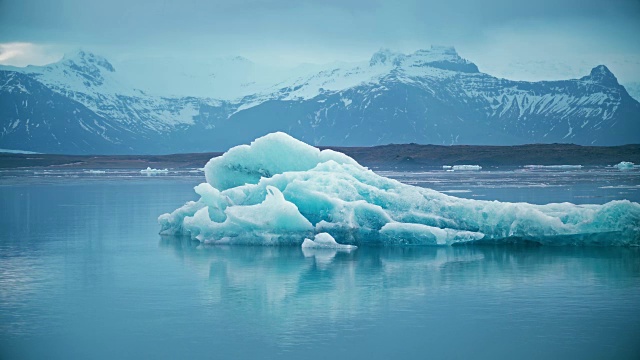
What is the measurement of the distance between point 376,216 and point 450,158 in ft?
219

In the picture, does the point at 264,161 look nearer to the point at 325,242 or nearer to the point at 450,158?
the point at 325,242

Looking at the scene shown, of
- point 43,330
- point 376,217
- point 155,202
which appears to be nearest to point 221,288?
point 43,330

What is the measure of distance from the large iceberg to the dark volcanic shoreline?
57884 mm

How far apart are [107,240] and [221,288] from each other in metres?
6.78

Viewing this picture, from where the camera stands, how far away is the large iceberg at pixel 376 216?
16953 millimetres

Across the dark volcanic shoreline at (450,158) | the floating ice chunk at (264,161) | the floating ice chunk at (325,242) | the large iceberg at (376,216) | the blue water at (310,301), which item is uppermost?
the dark volcanic shoreline at (450,158)

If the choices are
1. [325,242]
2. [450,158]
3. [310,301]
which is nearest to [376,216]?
[325,242]

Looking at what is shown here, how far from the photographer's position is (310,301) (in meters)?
12.2

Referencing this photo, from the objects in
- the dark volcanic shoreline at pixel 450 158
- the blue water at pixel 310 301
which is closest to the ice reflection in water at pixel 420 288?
the blue water at pixel 310 301

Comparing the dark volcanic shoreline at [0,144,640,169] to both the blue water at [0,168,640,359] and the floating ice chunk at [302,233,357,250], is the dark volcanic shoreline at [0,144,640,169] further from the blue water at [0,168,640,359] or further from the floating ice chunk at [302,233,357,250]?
the blue water at [0,168,640,359]

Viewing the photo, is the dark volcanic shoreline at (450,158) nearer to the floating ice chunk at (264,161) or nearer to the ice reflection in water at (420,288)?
the floating ice chunk at (264,161)

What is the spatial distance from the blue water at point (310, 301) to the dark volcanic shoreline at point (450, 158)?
6047cm

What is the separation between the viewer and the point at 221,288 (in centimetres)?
1339

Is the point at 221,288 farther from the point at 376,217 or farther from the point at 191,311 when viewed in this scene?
the point at 376,217
